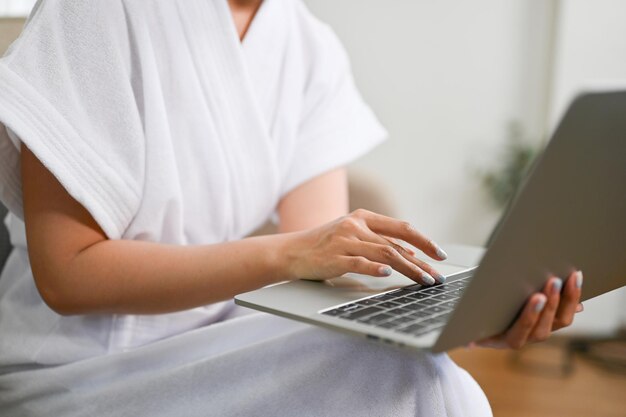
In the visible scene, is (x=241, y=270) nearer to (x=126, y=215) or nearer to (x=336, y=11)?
(x=126, y=215)

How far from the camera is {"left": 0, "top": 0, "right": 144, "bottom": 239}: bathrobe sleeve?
0.82 meters

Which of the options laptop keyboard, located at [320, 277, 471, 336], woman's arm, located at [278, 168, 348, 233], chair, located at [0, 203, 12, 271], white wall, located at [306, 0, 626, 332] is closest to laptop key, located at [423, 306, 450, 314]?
laptop keyboard, located at [320, 277, 471, 336]

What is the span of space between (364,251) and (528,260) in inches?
7.6

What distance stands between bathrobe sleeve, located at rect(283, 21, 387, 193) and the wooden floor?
100 centimetres

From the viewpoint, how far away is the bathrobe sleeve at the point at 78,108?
2.69 ft

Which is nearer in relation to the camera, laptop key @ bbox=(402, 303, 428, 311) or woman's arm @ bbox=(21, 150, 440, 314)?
laptop key @ bbox=(402, 303, 428, 311)

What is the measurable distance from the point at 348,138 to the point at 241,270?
1.48ft

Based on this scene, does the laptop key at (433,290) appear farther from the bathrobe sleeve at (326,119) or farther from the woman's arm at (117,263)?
the bathrobe sleeve at (326,119)

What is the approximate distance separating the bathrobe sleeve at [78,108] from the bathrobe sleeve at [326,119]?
1.12ft

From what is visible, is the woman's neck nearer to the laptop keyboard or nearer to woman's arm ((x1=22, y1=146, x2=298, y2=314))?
woman's arm ((x1=22, y1=146, x2=298, y2=314))

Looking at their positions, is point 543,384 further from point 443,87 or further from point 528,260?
point 528,260

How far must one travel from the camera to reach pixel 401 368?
2.43ft

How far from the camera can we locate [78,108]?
0.86 metres

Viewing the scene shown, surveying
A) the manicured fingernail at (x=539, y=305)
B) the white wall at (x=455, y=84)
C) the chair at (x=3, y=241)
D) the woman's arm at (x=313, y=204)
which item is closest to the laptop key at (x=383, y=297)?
the manicured fingernail at (x=539, y=305)
